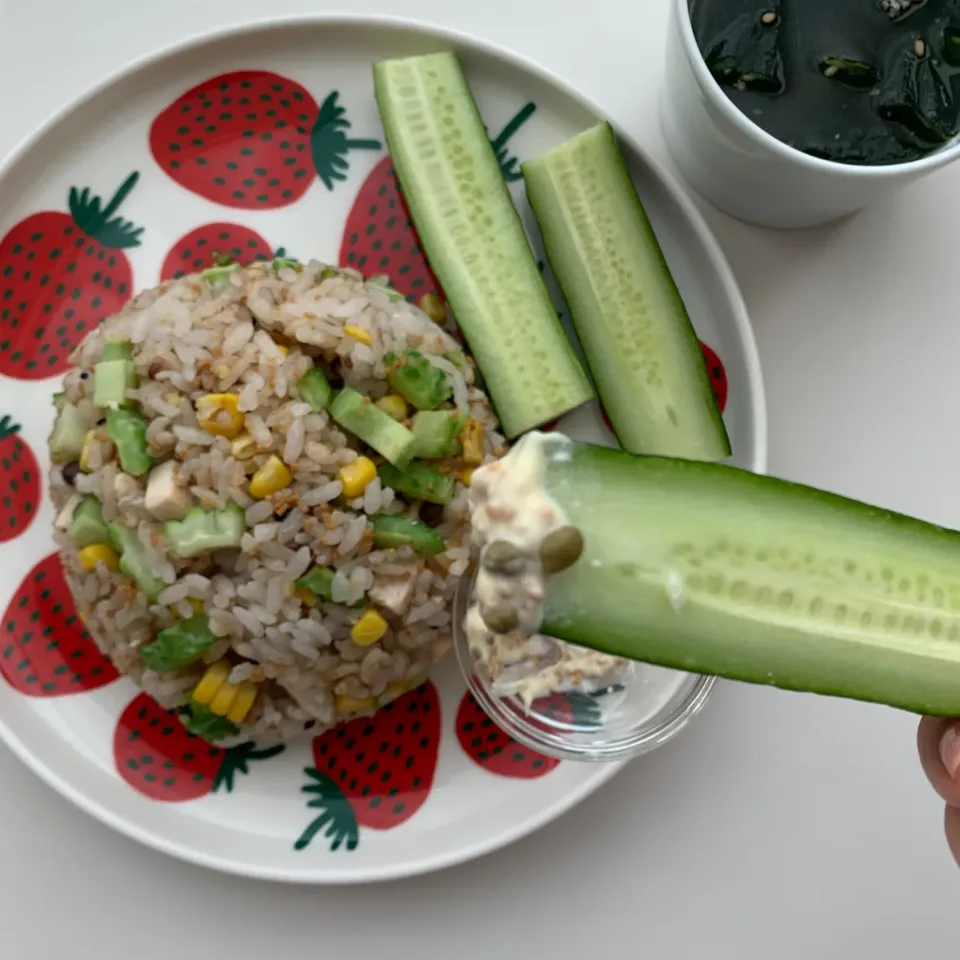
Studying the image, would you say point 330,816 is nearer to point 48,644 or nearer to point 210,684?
point 210,684

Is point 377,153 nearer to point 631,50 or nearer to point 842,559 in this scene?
point 631,50

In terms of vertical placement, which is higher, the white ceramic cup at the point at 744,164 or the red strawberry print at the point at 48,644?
the white ceramic cup at the point at 744,164

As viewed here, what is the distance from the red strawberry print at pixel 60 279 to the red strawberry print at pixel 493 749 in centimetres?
84

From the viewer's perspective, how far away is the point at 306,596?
1.35 meters

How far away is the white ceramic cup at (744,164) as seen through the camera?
48.5 inches

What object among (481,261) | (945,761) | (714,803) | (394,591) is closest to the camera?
(945,761)

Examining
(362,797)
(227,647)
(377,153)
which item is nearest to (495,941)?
(362,797)

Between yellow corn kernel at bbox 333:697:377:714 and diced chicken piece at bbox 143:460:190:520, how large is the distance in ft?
1.17

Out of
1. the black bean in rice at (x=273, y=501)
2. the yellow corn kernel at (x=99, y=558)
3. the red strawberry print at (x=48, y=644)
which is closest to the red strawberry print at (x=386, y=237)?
the black bean in rice at (x=273, y=501)

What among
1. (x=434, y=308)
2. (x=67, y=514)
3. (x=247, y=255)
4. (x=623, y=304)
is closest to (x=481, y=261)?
(x=434, y=308)

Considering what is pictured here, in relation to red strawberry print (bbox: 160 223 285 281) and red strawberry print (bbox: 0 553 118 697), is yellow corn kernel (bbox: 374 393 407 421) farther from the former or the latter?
red strawberry print (bbox: 0 553 118 697)

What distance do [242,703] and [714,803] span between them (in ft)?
2.56

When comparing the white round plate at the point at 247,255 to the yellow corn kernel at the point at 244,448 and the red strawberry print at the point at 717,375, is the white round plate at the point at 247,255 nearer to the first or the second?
the red strawberry print at the point at 717,375

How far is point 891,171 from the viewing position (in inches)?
48.6
